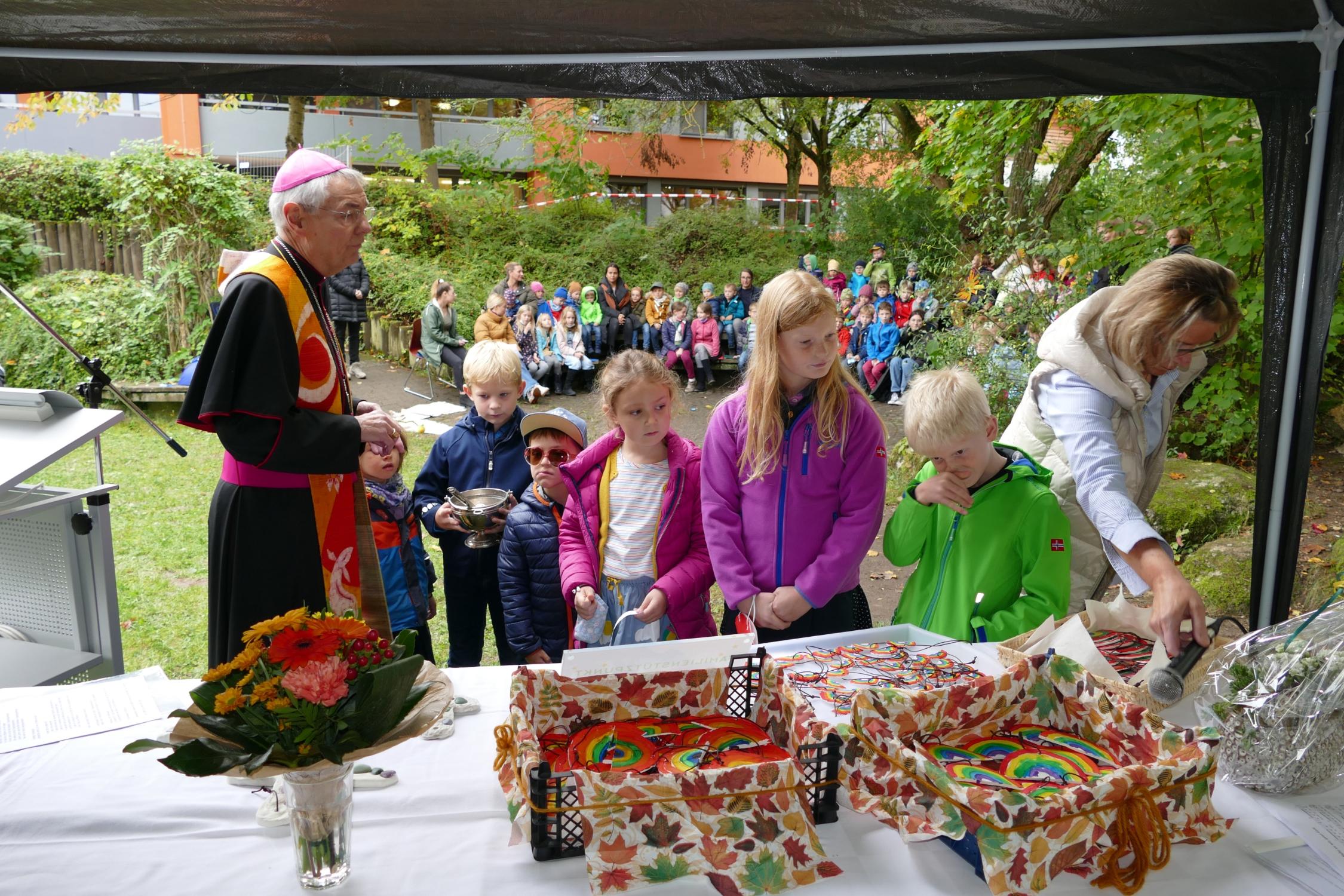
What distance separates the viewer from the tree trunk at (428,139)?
16.2 m

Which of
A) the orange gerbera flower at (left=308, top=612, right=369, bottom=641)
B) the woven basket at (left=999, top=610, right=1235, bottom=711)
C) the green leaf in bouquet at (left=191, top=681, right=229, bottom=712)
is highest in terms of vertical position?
the orange gerbera flower at (left=308, top=612, right=369, bottom=641)

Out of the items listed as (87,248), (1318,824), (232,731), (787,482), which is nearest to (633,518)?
(787,482)

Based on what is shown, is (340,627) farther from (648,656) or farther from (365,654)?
(648,656)

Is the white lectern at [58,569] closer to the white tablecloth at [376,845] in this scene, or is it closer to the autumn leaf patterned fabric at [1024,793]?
the white tablecloth at [376,845]

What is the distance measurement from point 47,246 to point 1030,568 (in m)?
13.0

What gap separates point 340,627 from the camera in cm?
123

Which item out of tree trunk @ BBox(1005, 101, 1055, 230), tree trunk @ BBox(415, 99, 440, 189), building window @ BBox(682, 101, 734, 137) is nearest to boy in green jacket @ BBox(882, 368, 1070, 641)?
tree trunk @ BBox(1005, 101, 1055, 230)

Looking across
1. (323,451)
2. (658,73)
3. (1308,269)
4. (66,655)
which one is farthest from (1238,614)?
(66,655)

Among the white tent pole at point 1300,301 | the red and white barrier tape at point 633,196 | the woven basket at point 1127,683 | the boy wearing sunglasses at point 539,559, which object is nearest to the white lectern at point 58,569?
the boy wearing sunglasses at point 539,559

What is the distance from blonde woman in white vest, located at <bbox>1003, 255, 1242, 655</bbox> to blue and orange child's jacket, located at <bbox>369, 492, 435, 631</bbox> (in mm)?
1771

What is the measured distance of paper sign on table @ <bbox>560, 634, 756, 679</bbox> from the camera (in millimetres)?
1431

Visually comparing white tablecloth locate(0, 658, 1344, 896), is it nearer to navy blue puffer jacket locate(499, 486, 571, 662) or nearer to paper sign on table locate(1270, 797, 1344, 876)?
paper sign on table locate(1270, 797, 1344, 876)

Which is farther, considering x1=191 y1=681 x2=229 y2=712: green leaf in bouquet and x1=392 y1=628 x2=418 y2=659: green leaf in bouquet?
x1=392 y1=628 x2=418 y2=659: green leaf in bouquet

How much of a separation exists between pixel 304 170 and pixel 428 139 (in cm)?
1543
